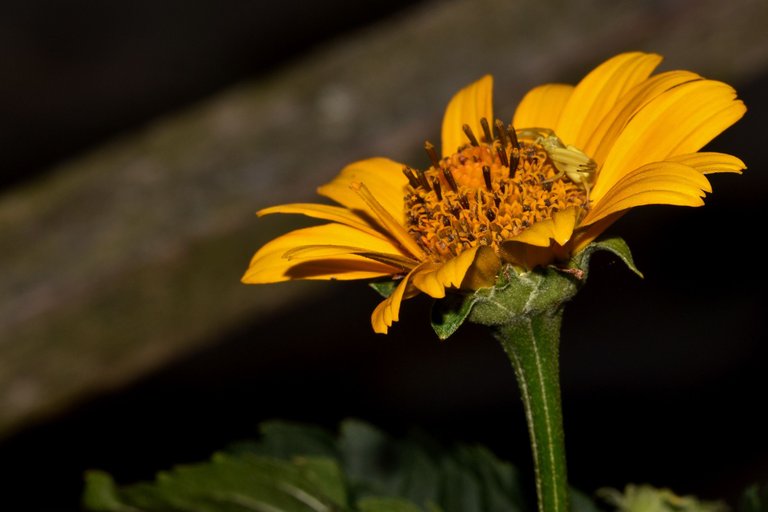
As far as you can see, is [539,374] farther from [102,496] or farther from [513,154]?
[102,496]

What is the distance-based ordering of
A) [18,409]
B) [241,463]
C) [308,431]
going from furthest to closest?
[18,409]
[308,431]
[241,463]

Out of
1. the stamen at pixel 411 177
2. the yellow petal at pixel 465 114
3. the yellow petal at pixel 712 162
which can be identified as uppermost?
the yellow petal at pixel 465 114

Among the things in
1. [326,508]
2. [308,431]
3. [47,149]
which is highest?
[47,149]

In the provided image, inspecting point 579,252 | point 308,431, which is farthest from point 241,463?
point 579,252

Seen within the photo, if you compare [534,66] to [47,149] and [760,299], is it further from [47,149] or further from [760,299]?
[47,149]

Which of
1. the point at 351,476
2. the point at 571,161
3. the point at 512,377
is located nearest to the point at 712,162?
the point at 571,161

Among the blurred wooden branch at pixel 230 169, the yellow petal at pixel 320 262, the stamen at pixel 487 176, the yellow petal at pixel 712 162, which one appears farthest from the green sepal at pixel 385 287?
the blurred wooden branch at pixel 230 169

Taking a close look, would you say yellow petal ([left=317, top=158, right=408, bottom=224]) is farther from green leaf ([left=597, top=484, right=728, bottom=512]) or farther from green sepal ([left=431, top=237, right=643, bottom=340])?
green leaf ([left=597, top=484, right=728, bottom=512])

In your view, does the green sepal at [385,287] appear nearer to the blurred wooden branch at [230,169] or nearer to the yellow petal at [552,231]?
the yellow petal at [552,231]
